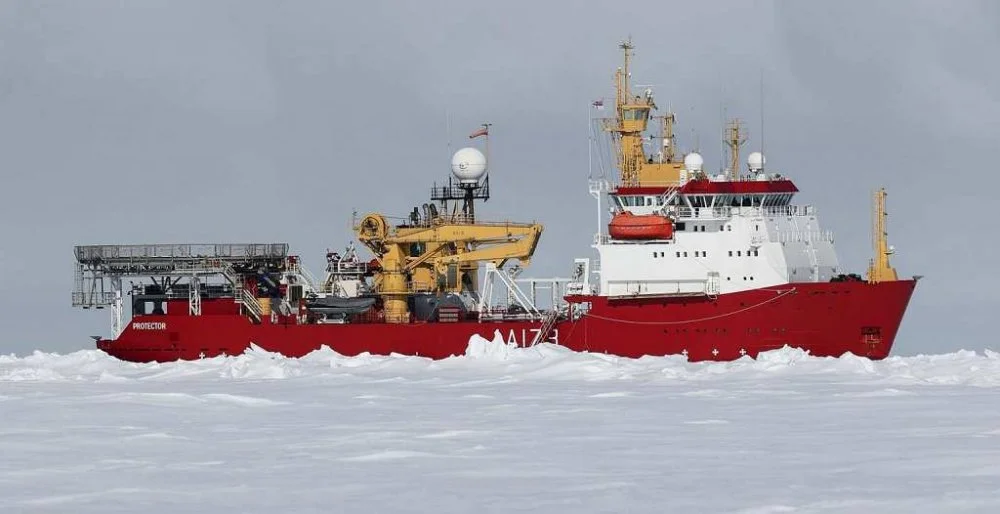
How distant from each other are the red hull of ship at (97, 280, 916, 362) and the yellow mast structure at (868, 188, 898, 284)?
2.66 ft

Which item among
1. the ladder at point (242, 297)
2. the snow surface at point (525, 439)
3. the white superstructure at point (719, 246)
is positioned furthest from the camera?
the ladder at point (242, 297)

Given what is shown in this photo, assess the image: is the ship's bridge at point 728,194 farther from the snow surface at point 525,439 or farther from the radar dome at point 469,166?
the radar dome at point 469,166

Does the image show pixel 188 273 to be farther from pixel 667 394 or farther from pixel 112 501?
pixel 112 501

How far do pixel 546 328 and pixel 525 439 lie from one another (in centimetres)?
1943

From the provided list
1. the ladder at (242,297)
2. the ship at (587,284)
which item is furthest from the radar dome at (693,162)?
the ladder at (242,297)

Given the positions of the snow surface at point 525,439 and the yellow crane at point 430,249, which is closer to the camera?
the snow surface at point 525,439

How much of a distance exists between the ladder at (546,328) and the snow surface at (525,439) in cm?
316

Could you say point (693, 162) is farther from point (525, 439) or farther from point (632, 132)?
point (525, 439)

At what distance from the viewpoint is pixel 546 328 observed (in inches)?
1827

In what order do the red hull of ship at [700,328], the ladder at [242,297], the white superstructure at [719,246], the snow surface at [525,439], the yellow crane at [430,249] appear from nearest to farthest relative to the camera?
the snow surface at [525,439]
the red hull of ship at [700,328]
the white superstructure at [719,246]
the yellow crane at [430,249]
the ladder at [242,297]

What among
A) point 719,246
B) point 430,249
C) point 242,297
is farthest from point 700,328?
point 242,297

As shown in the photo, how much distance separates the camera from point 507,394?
35750 millimetres

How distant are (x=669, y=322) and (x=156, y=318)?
16228mm

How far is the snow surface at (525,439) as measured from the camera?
69.4ft
